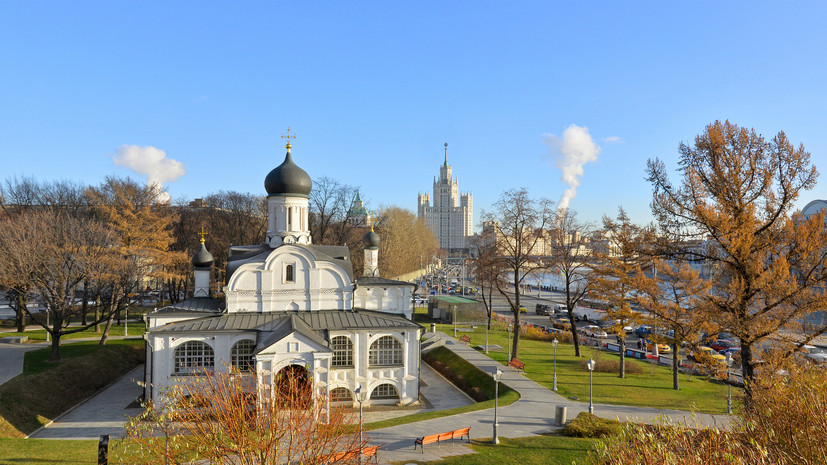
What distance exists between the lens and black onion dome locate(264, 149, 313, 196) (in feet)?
85.8

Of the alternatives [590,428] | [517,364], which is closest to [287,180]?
[517,364]

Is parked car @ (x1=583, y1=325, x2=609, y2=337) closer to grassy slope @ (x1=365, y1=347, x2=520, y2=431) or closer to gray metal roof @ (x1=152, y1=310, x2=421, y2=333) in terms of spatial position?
grassy slope @ (x1=365, y1=347, x2=520, y2=431)

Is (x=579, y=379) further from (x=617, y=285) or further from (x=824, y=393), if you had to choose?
(x=824, y=393)

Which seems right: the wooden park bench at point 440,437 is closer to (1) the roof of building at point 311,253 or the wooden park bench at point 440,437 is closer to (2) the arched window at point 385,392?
(2) the arched window at point 385,392

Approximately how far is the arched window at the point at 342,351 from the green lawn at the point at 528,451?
26.3 ft

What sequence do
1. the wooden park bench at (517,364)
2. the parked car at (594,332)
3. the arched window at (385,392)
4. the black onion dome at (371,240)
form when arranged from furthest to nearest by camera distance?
1. the parked car at (594,332)
2. the black onion dome at (371,240)
3. the wooden park bench at (517,364)
4. the arched window at (385,392)

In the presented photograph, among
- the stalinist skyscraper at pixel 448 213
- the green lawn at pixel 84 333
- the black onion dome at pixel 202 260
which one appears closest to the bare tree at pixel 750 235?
the black onion dome at pixel 202 260

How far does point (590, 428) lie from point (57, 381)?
2399 centimetres

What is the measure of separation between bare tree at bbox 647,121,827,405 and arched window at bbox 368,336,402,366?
42.1 feet

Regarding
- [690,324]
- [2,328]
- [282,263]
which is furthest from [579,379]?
[2,328]

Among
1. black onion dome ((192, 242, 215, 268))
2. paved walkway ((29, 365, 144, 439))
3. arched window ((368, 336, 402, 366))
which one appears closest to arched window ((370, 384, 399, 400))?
arched window ((368, 336, 402, 366))

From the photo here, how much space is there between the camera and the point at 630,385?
23359mm

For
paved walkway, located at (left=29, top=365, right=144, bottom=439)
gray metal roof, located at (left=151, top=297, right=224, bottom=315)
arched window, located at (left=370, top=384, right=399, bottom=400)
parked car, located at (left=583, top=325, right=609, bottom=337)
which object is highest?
gray metal roof, located at (left=151, top=297, right=224, bottom=315)

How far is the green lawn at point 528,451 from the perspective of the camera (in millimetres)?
14062
